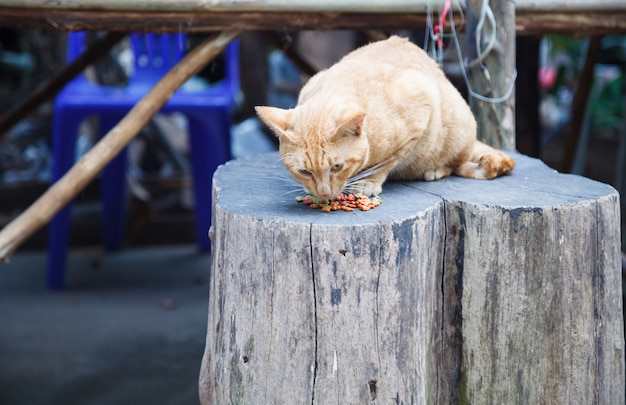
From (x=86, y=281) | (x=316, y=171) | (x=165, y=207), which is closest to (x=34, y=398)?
(x=86, y=281)

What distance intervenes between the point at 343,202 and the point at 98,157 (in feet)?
4.77

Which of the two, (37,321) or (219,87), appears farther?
(219,87)

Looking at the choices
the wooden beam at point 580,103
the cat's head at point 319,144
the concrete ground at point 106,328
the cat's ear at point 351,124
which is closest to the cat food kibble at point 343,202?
the cat's head at point 319,144

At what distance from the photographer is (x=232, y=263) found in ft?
6.94

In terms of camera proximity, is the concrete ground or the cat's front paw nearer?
the cat's front paw

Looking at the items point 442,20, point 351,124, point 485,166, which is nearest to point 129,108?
point 442,20

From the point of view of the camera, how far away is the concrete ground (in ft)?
11.9

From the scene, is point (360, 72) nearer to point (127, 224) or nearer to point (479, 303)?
point (479, 303)

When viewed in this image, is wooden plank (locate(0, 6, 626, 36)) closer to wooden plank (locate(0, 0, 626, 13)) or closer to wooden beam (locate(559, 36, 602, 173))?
wooden plank (locate(0, 0, 626, 13))

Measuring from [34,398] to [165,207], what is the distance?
2.93 meters

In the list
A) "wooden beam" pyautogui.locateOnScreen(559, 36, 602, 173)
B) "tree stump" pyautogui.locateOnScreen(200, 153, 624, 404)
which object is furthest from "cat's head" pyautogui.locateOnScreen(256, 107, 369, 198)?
"wooden beam" pyautogui.locateOnScreen(559, 36, 602, 173)

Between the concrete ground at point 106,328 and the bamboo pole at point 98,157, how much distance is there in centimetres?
91

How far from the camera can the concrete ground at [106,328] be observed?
3.64m

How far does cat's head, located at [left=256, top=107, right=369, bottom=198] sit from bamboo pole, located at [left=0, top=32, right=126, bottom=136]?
7.24 ft
